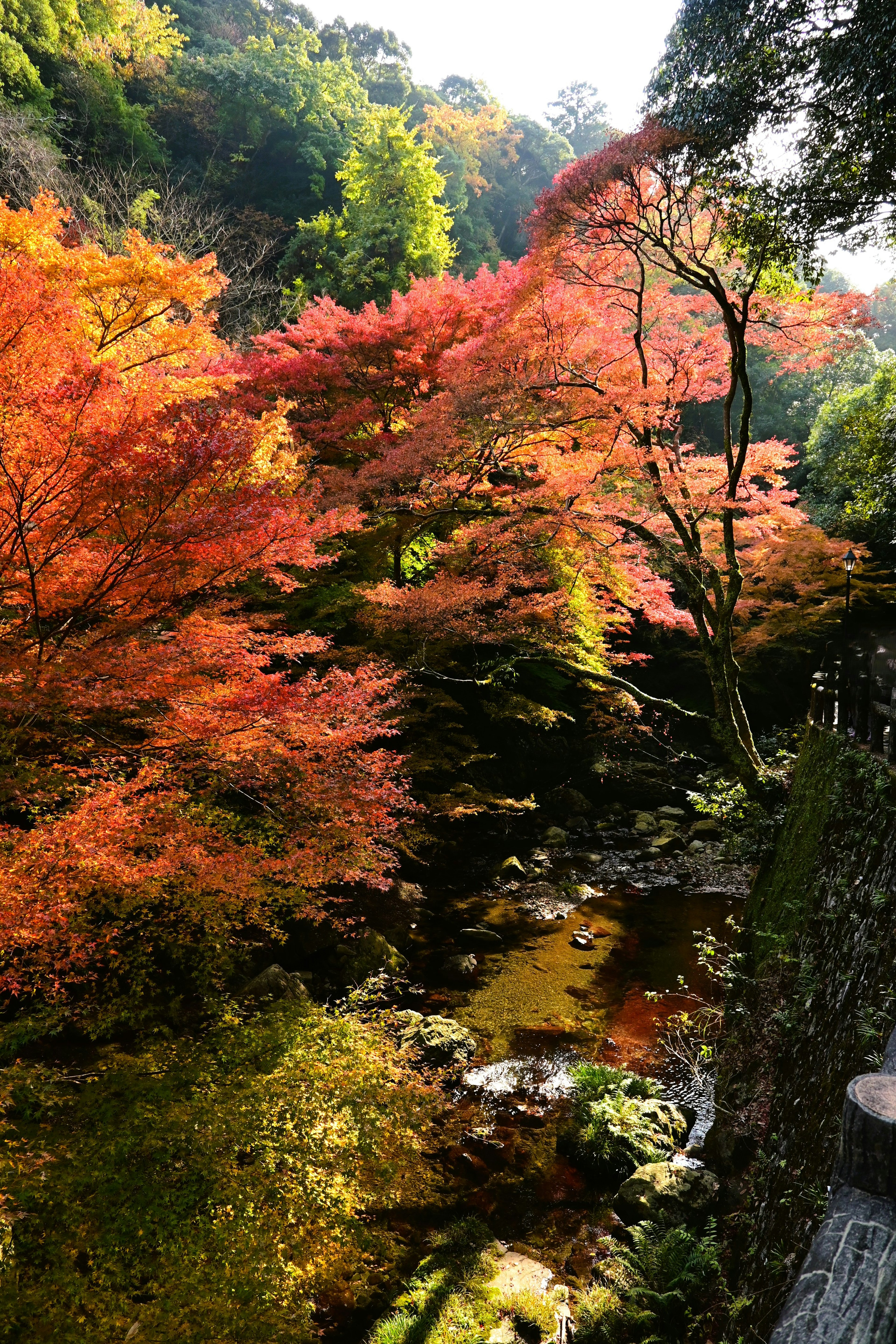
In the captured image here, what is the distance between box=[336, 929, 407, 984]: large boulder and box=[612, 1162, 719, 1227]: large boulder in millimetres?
3327

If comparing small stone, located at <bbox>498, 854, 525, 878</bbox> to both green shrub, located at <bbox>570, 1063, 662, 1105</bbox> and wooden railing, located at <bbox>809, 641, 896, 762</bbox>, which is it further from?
wooden railing, located at <bbox>809, 641, 896, 762</bbox>

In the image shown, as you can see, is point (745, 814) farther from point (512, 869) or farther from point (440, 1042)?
point (440, 1042)

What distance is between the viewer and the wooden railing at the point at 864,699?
5.09 meters

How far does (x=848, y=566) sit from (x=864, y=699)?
901 centimetres

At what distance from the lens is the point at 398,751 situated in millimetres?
10375

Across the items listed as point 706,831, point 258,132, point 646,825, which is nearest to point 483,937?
point 646,825

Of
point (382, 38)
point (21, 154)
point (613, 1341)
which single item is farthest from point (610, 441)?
point (382, 38)

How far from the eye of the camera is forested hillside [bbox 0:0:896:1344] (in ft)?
13.8

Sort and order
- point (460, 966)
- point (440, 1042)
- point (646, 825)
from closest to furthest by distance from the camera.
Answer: point (440, 1042) < point (460, 966) < point (646, 825)

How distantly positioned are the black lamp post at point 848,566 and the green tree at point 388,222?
12868mm

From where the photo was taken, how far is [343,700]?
5719 mm

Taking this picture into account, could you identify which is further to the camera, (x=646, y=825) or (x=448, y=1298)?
(x=646, y=825)

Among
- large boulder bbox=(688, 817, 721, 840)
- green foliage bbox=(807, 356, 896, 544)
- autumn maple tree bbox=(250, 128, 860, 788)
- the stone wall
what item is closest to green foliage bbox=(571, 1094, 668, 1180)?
the stone wall

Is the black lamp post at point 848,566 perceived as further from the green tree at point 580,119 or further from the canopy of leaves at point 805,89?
the green tree at point 580,119
